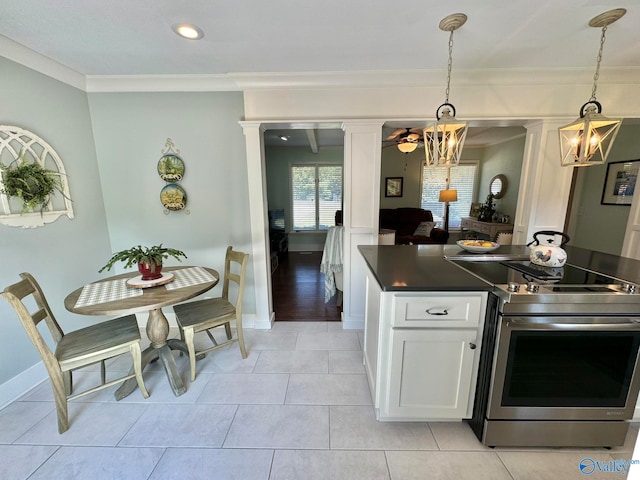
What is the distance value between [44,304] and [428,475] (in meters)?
2.55

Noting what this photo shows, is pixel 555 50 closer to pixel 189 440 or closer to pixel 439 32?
pixel 439 32

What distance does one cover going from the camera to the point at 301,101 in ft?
8.05

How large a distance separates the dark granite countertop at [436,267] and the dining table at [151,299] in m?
1.31

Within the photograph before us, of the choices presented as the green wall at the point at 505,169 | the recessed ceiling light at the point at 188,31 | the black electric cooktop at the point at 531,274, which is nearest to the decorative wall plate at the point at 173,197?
the recessed ceiling light at the point at 188,31

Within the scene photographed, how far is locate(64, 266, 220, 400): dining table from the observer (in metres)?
1.63

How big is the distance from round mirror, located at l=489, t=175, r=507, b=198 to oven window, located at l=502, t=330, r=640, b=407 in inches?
184

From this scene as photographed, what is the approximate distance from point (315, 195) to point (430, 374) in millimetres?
5116

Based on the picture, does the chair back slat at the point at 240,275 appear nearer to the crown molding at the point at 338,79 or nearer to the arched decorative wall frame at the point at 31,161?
the arched decorative wall frame at the point at 31,161

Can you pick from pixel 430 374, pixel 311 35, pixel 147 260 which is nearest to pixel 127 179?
pixel 147 260

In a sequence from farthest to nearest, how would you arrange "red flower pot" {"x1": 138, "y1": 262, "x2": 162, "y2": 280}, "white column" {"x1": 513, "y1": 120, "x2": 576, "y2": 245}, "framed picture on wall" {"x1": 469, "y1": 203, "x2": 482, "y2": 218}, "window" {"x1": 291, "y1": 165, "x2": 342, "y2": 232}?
"window" {"x1": 291, "y1": 165, "x2": 342, "y2": 232} → "framed picture on wall" {"x1": 469, "y1": 203, "x2": 482, "y2": 218} → "white column" {"x1": 513, "y1": 120, "x2": 576, "y2": 245} → "red flower pot" {"x1": 138, "y1": 262, "x2": 162, "y2": 280}

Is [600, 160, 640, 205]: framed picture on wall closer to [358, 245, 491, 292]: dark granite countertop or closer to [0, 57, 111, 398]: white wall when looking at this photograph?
[358, 245, 491, 292]: dark granite countertop

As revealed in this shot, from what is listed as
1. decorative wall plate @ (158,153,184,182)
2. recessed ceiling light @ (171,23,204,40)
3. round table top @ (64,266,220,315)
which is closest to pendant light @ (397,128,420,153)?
recessed ceiling light @ (171,23,204,40)

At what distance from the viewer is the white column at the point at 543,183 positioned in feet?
8.06

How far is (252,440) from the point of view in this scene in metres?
1.54
